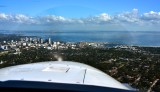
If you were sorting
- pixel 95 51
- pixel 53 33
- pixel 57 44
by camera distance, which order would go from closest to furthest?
pixel 53 33
pixel 57 44
pixel 95 51

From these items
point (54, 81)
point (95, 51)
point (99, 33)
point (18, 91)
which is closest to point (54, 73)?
point (54, 81)

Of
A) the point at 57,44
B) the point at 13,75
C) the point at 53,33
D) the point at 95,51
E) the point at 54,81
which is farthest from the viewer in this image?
the point at 95,51

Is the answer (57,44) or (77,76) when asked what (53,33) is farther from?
(77,76)

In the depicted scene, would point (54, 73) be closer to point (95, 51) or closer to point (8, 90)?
point (8, 90)

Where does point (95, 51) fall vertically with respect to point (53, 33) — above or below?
below

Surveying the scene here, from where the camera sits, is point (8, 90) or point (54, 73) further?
point (54, 73)

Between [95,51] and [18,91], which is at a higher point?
[18,91]

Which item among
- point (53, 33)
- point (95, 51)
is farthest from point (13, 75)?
point (95, 51)

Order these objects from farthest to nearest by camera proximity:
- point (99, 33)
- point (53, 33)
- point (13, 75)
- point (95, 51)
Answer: point (95, 51) < point (99, 33) < point (53, 33) < point (13, 75)

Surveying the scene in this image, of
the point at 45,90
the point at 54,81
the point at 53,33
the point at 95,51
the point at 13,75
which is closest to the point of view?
the point at 45,90
